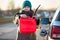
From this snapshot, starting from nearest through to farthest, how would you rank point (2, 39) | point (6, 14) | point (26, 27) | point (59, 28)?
point (59, 28) < point (26, 27) < point (2, 39) < point (6, 14)

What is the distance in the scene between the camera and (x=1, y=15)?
52.3 ft

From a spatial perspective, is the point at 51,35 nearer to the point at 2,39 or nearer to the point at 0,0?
the point at 2,39

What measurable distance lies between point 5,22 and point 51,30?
10976 millimetres

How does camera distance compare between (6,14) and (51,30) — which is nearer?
(51,30)

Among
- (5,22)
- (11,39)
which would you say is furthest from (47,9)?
(11,39)

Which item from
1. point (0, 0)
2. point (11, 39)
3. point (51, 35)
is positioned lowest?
point (11, 39)

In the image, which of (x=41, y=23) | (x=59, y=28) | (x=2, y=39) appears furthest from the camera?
(x=2, y=39)

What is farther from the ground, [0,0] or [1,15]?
[0,0]

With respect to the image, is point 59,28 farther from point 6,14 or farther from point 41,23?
point 6,14

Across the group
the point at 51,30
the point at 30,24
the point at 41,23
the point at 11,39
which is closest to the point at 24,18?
the point at 30,24

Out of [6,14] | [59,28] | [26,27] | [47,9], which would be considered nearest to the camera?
[59,28]

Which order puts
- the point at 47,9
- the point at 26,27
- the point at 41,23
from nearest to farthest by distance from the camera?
1. the point at 26,27
2. the point at 41,23
3. the point at 47,9

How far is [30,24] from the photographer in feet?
14.5

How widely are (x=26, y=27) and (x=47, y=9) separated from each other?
9929 millimetres
